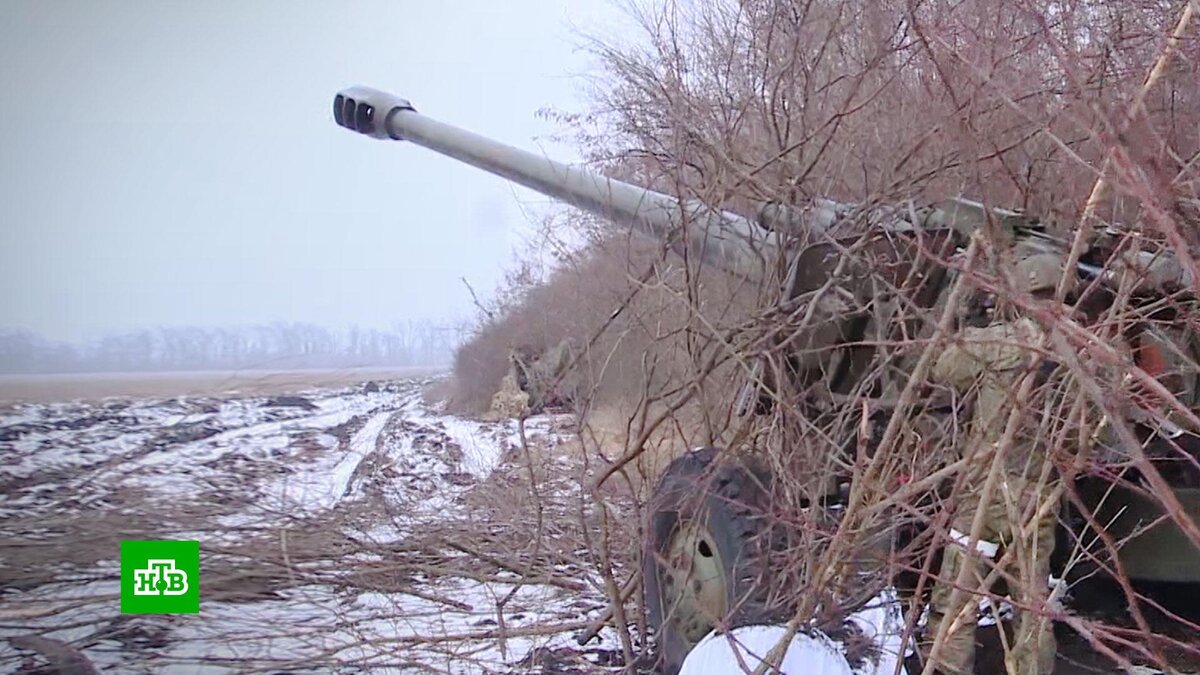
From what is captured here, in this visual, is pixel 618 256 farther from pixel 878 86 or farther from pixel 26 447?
pixel 26 447

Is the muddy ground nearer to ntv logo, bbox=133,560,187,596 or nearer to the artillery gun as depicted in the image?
ntv logo, bbox=133,560,187,596

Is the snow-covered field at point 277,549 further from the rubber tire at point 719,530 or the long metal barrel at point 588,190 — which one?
the long metal barrel at point 588,190

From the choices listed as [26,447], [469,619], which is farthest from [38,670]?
[469,619]

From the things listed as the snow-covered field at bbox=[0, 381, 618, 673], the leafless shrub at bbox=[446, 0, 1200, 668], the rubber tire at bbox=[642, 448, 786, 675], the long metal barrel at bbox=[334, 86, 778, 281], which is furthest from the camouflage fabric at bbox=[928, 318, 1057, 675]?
the snow-covered field at bbox=[0, 381, 618, 673]

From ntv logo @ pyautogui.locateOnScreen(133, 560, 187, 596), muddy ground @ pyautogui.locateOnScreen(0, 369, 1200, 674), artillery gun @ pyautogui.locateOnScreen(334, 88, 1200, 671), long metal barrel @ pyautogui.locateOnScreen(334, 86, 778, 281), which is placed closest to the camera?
artillery gun @ pyautogui.locateOnScreen(334, 88, 1200, 671)

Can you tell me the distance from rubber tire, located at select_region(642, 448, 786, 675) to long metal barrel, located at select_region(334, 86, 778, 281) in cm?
76

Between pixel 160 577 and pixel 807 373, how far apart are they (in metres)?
2.51

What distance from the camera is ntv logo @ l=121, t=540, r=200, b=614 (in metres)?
3.96

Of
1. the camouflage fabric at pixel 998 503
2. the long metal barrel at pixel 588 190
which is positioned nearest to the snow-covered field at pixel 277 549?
the long metal barrel at pixel 588 190

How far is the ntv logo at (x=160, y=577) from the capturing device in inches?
156

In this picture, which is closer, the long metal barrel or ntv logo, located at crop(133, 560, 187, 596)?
the long metal barrel

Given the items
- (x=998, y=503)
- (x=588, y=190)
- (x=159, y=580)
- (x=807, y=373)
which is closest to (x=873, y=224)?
(x=807, y=373)

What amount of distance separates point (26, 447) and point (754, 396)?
9.68 feet

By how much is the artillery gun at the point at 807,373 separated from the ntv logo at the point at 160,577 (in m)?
1.70
